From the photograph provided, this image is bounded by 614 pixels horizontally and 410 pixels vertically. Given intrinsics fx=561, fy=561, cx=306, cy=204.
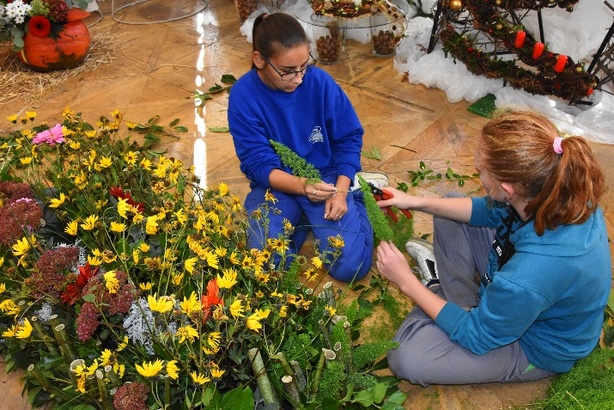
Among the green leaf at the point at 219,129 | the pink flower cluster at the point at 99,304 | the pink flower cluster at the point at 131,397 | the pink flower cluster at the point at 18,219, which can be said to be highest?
the pink flower cluster at the point at 18,219

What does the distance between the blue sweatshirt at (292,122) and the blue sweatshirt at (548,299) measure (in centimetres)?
78

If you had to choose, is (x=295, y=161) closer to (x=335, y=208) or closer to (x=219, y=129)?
(x=335, y=208)

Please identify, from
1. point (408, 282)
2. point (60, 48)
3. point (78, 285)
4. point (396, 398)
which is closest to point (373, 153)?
point (408, 282)

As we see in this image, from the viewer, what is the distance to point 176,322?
127 centimetres

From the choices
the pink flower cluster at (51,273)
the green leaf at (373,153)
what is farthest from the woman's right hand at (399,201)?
the pink flower cluster at (51,273)

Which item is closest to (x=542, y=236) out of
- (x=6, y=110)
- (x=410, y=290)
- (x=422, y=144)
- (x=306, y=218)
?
(x=410, y=290)

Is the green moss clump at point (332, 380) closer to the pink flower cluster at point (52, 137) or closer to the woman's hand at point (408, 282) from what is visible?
the woman's hand at point (408, 282)

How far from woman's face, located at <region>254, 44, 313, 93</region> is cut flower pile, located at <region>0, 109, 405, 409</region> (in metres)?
0.51

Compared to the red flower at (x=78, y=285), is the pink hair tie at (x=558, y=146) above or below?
above

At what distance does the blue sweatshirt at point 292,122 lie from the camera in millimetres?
1923

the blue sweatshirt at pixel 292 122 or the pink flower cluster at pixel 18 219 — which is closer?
the pink flower cluster at pixel 18 219

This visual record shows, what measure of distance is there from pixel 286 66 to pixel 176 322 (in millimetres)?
885

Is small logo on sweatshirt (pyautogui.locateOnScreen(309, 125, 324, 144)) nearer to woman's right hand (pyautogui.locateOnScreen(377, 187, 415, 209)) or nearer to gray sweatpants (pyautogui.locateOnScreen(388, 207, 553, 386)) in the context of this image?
woman's right hand (pyautogui.locateOnScreen(377, 187, 415, 209))

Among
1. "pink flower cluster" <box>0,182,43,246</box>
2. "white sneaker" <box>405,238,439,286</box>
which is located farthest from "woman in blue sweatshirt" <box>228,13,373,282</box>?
"pink flower cluster" <box>0,182,43,246</box>
